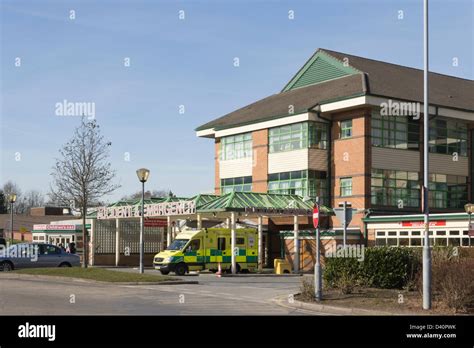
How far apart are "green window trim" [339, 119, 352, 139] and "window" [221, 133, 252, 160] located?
301 inches

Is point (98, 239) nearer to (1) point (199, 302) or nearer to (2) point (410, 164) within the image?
(2) point (410, 164)

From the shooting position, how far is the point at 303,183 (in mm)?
45812

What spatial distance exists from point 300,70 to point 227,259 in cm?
2169

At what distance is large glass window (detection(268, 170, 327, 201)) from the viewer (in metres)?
45.4

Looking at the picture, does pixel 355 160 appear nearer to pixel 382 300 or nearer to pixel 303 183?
pixel 303 183

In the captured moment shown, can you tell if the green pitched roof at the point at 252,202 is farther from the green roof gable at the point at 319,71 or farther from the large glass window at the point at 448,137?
the green roof gable at the point at 319,71

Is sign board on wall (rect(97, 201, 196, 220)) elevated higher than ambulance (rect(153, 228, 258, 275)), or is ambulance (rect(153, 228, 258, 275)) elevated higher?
sign board on wall (rect(97, 201, 196, 220))

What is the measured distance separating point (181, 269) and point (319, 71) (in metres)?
23.3

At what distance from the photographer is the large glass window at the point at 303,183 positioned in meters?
45.4

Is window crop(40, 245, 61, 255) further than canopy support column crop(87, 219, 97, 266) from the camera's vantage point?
No

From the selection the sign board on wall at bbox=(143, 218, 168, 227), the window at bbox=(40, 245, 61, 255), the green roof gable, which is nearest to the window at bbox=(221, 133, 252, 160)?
the green roof gable

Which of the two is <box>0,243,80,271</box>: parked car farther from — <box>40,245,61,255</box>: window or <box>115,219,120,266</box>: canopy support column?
<box>115,219,120,266</box>: canopy support column

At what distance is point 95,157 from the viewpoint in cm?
3841
